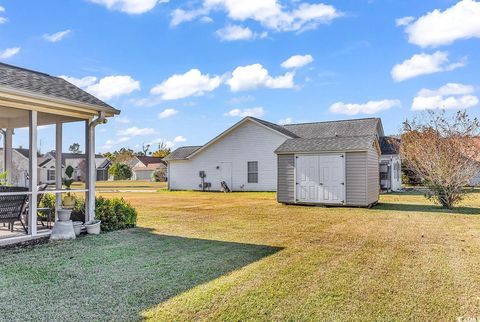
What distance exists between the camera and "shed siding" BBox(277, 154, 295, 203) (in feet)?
45.3

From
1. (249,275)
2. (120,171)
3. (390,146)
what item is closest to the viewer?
(249,275)

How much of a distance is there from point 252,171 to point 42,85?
16.3 metres

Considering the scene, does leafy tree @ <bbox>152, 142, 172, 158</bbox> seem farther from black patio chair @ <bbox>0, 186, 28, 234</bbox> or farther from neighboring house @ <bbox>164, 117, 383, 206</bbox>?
black patio chair @ <bbox>0, 186, 28, 234</bbox>

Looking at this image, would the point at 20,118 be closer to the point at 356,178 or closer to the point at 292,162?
the point at 292,162

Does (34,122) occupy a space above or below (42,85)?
below

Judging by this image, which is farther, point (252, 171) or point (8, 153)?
point (252, 171)

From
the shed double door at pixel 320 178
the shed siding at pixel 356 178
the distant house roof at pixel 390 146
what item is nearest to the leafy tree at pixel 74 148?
the distant house roof at pixel 390 146

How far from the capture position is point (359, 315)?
11.1ft

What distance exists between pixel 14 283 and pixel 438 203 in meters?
14.2

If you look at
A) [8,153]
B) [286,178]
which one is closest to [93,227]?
[8,153]

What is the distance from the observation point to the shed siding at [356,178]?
41.3 ft

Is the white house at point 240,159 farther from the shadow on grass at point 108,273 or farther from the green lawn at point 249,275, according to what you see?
the shadow on grass at point 108,273

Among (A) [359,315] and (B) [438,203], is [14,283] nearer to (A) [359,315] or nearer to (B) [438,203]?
(A) [359,315]

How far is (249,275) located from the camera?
15.1 ft
